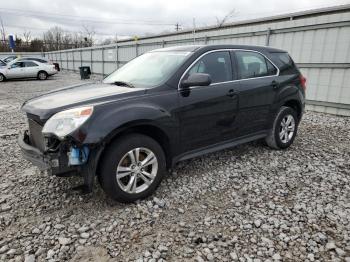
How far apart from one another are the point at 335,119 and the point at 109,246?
278 inches

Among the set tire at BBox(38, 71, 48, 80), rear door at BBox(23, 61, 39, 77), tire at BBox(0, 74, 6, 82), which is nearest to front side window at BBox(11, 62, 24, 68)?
rear door at BBox(23, 61, 39, 77)

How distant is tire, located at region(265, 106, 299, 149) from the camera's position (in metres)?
4.54

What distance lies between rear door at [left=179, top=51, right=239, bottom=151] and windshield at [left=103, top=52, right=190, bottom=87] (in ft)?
0.81

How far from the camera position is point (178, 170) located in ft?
12.8

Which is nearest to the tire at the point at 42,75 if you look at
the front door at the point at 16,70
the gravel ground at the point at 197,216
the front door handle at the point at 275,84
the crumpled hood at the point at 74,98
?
the front door at the point at 16,70

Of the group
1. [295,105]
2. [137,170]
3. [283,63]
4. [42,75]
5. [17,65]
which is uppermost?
[283,63]

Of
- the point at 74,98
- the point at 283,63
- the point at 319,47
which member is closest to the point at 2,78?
the point at 74,98

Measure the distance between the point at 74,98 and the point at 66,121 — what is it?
19.3 inches

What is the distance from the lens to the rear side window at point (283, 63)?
14.9ft

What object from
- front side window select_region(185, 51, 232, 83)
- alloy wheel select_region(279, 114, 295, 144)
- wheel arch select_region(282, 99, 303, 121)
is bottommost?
alloy wheel select_region(279, 114, 295, 144)

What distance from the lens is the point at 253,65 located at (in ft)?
13.7

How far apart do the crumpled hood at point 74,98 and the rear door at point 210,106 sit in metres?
0.65

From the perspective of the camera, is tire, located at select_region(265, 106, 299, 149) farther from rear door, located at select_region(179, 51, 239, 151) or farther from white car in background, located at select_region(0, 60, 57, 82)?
white car in background, located at select_region(0, 60, 57, 82)

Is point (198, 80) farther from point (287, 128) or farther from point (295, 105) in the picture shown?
point (295, 105)
